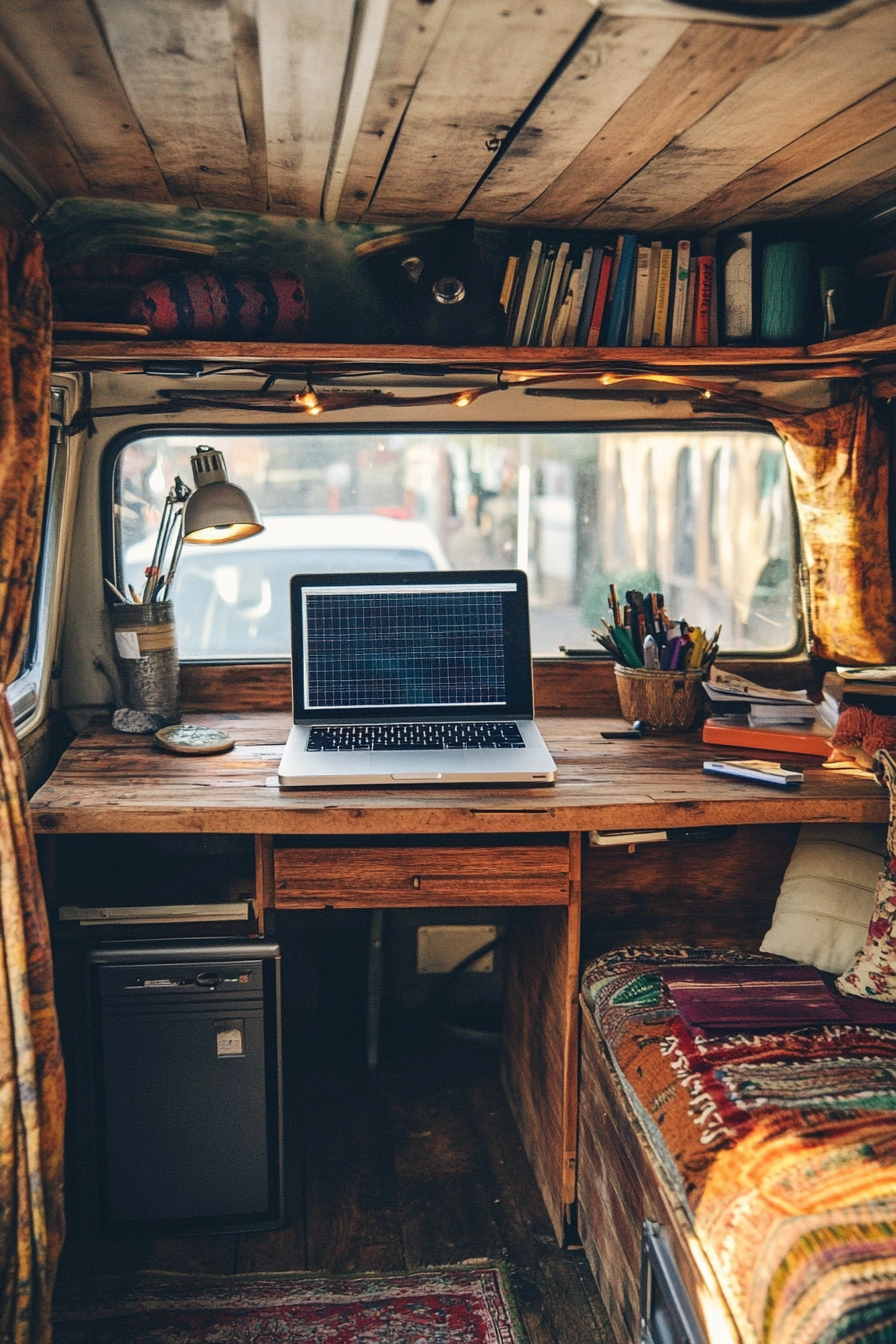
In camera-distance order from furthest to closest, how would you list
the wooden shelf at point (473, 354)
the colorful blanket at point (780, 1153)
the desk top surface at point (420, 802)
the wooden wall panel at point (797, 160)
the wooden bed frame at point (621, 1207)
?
the wooden shelf at point (473, 354) → the desk top surface at point (420, 802) → the wooden wall panel at point (797, 160) → the wooden bed frame at point (621, 1207) → the colorful blanket at point (780, 1153)

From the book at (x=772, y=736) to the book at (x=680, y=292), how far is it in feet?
3.03

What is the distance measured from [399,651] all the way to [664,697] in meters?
0.66

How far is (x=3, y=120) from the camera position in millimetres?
1827

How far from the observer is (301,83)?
5.54 feet

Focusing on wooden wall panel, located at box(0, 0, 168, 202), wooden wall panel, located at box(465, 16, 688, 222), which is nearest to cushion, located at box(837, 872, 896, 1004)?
wooden wall panel, located at box(465, 16, 688, 222)

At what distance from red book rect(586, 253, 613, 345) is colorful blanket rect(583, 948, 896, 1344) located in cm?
145

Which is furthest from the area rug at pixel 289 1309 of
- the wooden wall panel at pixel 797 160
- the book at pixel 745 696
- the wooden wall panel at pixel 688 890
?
the wooden wall panel at pixel 797 160

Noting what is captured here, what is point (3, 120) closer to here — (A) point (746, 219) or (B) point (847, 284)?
(A) point (746, 219)

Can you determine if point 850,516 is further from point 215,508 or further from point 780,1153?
point 780,1153

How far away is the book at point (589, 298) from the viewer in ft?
7.89

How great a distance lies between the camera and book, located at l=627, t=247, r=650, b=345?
96.0 inches

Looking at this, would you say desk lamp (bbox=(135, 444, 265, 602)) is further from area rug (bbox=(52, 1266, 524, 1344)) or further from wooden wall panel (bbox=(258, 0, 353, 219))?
area rug (bbox=(52, 1266, 524, 1344))

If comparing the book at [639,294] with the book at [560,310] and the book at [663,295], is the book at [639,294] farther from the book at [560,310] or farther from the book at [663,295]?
the book at [560,310]

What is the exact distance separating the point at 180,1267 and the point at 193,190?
2254 mm
